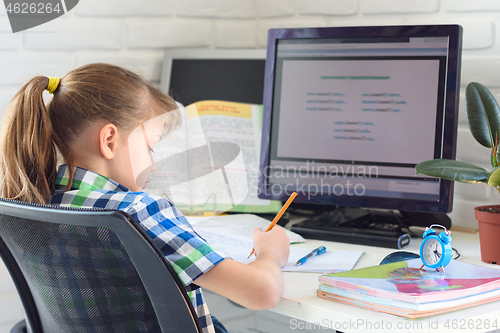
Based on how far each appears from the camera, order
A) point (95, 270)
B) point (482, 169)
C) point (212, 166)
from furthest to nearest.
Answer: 1. point (212, 166)
2. point (482, 169)
3. point (95, 270)

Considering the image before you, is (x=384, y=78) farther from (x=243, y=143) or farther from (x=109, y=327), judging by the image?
(x=109, y=327)

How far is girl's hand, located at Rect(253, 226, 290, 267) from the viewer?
2.39 feet

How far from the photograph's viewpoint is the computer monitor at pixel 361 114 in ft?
3.07

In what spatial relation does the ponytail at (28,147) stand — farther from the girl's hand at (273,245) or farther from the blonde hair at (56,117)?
the girl's hand at (273,245)

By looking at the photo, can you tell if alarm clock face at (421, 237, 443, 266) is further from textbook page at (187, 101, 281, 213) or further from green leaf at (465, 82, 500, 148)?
textbook page at (187, 101, 281, 213)

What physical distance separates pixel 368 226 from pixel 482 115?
317 mm

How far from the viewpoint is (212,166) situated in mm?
1193

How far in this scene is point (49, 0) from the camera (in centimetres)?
119

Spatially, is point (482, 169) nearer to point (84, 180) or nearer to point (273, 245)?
point (273, 245)

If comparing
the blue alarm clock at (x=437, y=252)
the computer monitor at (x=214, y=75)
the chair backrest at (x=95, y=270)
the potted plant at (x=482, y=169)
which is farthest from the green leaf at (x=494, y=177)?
the computer monitor at (x=214, y=75)

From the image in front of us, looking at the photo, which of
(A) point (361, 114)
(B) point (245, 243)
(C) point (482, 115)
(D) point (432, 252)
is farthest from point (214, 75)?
(D) point (432, 252)

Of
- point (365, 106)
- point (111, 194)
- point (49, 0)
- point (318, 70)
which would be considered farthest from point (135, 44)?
point (111, 194)

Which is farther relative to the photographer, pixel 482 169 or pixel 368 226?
pixel 368 226

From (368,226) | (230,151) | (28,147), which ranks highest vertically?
(28,147)
